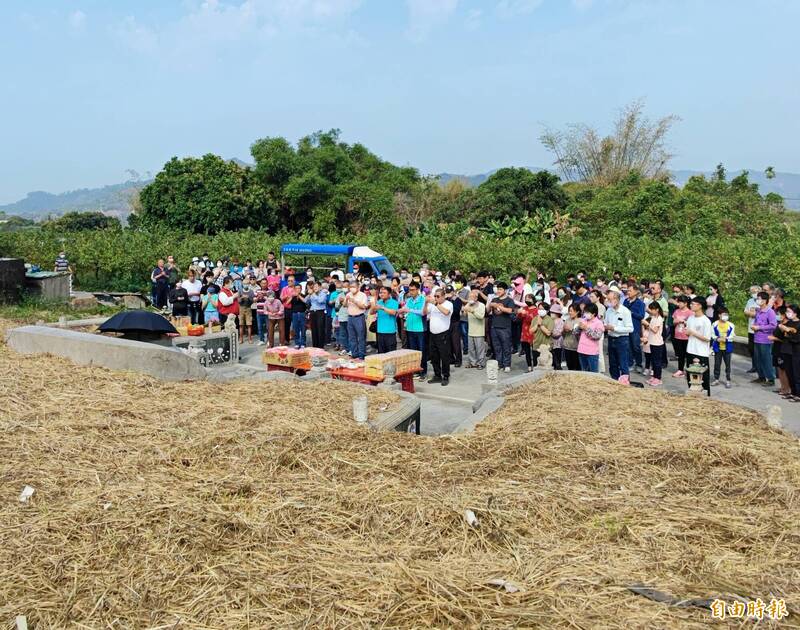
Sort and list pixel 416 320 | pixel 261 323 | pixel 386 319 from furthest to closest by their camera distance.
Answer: pixel 261 323 → pixel 386 319 → pixel 416 320

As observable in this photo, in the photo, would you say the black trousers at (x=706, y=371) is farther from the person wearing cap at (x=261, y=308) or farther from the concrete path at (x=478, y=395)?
the person wearing cap at (x=261, y=308)

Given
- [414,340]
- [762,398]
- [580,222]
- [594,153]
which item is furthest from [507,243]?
[594,153]

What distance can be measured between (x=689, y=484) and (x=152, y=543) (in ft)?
13.3

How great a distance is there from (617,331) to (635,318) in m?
1.74

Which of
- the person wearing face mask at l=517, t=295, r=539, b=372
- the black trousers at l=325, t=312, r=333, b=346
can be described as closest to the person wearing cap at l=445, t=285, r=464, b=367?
the person wearing face mask at l=517, t=295, r=539, b=372

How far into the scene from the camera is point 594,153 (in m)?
49.9

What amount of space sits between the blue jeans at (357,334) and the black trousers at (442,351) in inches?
70.4

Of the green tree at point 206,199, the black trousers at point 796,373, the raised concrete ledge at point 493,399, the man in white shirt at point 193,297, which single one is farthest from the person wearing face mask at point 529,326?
the green tree at point 206,199

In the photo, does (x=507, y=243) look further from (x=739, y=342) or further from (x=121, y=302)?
(x=121, y=302)

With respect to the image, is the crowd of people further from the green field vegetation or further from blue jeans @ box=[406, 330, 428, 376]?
the green field vegetation

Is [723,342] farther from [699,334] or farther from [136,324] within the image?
[136,324]

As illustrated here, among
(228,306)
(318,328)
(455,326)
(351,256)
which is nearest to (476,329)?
(455,326)

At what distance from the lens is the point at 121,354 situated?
9.25 metres

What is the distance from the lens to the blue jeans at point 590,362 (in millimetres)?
11070
